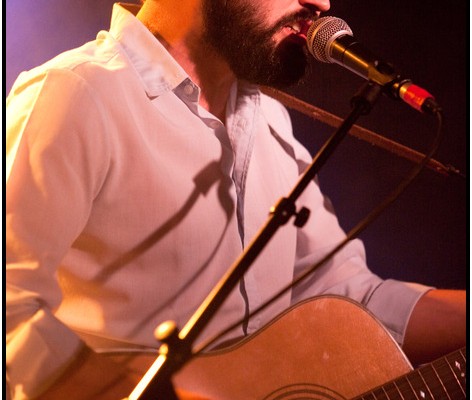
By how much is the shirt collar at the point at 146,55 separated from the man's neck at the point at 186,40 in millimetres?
101

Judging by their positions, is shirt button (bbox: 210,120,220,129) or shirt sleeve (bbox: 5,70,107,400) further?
shirt button (bbox: 210,120,220,129)

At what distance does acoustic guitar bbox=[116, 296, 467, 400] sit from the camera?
113 centimetres

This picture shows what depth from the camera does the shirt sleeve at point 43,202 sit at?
1.05m

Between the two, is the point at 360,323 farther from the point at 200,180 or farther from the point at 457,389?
the point at 200,180

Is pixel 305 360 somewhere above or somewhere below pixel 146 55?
below

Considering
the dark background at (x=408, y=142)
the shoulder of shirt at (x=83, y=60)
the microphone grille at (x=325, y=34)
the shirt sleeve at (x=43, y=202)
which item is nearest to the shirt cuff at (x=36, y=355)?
the shirt sleeve at (x=43, y=202)

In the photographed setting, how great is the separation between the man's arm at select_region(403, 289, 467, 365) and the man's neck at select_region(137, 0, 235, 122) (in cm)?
81

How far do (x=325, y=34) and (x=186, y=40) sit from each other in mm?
571

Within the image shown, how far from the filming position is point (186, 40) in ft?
5.02

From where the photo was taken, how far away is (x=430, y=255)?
5.75 ft

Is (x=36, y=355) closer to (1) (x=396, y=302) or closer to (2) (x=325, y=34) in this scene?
(2) (x=325, y=34)

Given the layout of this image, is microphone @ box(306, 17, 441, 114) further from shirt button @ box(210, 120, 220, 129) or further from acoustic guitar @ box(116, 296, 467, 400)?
acoustic guitar @ box(116, 296, 467, 400)

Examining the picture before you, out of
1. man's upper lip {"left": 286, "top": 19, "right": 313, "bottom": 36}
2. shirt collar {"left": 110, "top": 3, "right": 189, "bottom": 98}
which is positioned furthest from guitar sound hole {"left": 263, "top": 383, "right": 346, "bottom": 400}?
man's upper lip {"left": 286, "top": 19, "right": 313, "bottom": 36}

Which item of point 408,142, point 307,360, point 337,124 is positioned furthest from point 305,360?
point 408,142
